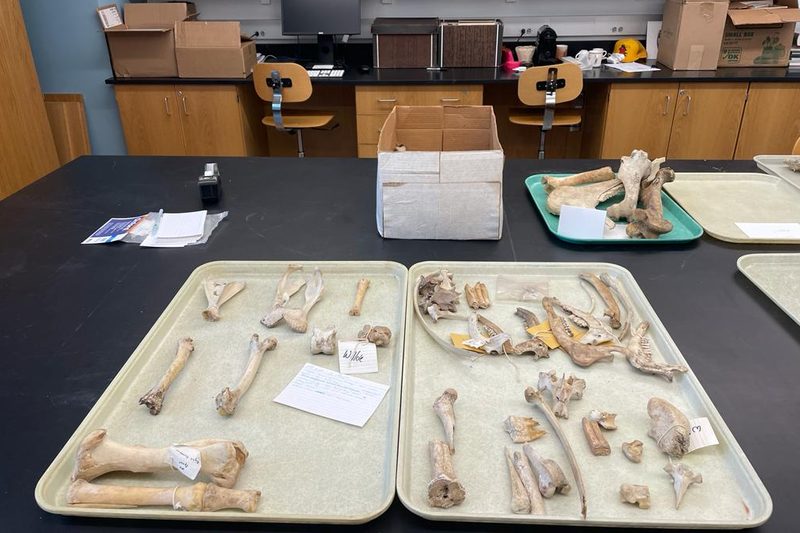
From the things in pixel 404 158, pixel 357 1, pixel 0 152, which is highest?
pixel 357 1

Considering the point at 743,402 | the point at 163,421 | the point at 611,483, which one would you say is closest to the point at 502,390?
the point at 611,483

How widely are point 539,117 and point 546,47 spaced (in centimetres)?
50

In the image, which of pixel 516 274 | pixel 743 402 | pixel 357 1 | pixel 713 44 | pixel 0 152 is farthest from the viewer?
pixel 357 1

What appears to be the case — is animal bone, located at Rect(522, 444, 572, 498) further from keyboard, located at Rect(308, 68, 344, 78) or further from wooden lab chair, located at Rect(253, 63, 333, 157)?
keyboard, located at Rect(308, 68, 344, 78)

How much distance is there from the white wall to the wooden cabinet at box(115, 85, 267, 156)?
2.21 ft

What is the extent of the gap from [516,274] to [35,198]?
5.44 feet

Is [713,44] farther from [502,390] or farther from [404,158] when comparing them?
[502,390]

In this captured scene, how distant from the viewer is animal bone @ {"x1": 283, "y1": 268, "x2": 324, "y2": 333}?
53.3 inches

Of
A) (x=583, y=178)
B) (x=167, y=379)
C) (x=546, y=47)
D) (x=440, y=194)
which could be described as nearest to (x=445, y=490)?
(x=167, y=379)

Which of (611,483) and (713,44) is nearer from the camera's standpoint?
(611,483)

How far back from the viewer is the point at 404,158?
63.7 inches

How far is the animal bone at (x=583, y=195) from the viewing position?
1.83 m

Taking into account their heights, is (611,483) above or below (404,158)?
below

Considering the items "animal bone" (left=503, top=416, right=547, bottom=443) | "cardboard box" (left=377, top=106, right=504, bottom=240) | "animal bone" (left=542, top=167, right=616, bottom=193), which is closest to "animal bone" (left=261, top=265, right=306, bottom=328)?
"cardboard box" (left=377, top=106, right=504, bottom=240)
